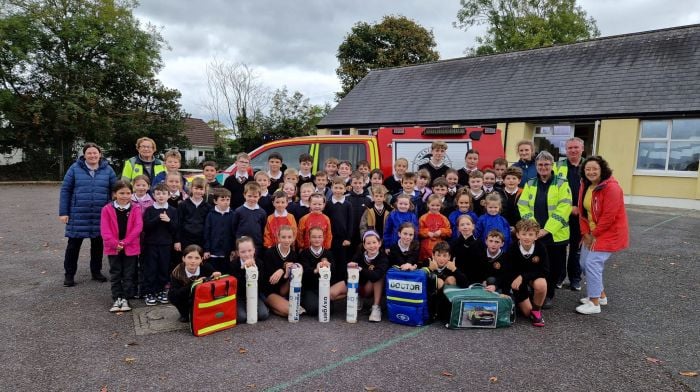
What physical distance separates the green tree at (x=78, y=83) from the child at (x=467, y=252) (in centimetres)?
2363

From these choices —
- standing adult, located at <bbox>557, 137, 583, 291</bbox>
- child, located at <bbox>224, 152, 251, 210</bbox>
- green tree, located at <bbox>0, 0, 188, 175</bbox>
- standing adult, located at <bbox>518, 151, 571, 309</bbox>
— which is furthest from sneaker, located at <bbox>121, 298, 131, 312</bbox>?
green tree, located at <bbox>0, 0, 188, 175</bbox>

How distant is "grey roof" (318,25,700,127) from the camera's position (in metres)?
15.5

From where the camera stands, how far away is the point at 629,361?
12.7 ft

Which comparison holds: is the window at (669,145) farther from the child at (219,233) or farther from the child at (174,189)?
the child at (174,189)

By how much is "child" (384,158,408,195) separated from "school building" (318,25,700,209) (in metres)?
12.9

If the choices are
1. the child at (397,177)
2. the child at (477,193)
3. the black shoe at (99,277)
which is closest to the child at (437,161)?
the child at (397,177)

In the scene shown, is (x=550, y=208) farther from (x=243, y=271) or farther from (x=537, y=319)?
(x=243, y=271)

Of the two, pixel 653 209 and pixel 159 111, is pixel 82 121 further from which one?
pixel 653 209

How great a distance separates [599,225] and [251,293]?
4.01m

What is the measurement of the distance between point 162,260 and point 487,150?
4.90 m

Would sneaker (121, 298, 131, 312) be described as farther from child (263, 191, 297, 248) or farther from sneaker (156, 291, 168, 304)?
child (263, 191, 297, 248)

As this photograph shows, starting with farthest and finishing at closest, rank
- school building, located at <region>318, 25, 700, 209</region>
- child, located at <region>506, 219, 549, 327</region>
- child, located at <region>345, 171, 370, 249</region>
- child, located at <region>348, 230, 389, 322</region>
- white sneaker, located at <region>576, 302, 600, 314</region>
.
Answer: school building, located at <region>318, 25, 700, 209</region> < child, located at <region>345, 171, 370, 249</region> < white sneaker, located at <region>576, 302, 600, 314</region> < child, located at <region>348, 230, 389, 322</region> < child, located at <region>506, 219, 549, 327</region>

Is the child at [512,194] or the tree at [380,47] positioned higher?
the tree at [380,47]

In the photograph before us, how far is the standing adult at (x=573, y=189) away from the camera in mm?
5645
